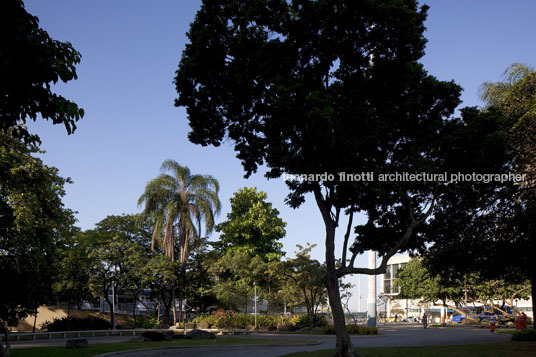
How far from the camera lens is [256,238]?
48062 millimetres

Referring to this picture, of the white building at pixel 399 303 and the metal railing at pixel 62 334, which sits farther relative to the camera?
the white building at pixel 399 303

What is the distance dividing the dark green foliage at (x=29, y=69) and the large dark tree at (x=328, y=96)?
7.28 metres

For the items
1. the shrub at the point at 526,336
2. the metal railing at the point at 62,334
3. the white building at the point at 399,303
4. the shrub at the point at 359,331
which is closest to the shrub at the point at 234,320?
the metal railing at the point at 62,334

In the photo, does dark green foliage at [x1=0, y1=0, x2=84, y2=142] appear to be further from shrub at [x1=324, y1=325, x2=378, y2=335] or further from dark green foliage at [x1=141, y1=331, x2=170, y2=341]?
shrub at [x1=324, y1=325, x2=378, y2=335]

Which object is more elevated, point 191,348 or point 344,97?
point 344,97

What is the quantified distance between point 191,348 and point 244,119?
11.2 m

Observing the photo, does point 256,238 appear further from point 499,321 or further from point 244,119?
point 244,119

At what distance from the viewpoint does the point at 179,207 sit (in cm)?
3928

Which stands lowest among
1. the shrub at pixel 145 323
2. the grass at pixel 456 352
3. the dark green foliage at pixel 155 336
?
the shrub at pixel 145 323

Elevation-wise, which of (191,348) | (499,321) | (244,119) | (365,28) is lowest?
(499,321)

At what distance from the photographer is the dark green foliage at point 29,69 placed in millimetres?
6199

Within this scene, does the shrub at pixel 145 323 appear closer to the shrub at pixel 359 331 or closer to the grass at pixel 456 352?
the shrub at pixel 359 331

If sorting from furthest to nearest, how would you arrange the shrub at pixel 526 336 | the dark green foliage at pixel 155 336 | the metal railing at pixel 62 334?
the metal railing at pixel 62 334 → the dark green foliage at pixel 155 336 → the shrub at pixel 526 336

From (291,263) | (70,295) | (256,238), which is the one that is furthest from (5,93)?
(256,238)
